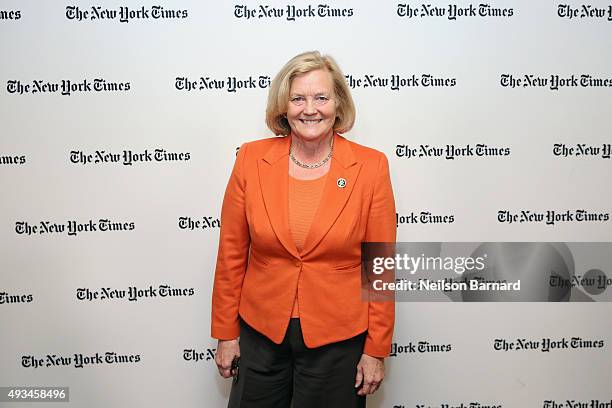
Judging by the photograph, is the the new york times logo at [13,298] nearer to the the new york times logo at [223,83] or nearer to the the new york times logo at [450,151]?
the the new york times logo at [223,83]

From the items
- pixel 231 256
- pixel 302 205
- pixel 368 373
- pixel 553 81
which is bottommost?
pixel 368 373

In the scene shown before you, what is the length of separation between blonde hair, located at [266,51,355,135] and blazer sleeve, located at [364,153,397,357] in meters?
0.18

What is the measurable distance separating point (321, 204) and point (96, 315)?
1172mm

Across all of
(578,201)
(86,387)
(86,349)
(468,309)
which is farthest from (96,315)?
(578,201)

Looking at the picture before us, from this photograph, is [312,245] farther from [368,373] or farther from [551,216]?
[551,216]

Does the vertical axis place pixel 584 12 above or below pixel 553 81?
above

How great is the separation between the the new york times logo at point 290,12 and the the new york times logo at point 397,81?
24cm

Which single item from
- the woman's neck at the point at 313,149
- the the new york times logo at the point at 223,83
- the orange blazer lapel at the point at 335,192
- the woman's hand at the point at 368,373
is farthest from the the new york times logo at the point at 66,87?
the woman's hand at the point at 368,373

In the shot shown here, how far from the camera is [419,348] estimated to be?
221cm

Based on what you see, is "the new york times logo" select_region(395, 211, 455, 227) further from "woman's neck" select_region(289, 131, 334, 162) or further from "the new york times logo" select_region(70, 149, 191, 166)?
"the new york times logo" select_region(70, 149, 191, 166)

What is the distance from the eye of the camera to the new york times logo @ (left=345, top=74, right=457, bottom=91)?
2051mm

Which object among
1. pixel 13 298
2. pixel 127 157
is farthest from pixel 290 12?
pixel 13 298

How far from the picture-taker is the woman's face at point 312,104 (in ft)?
5.06

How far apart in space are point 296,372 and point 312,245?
411 millimetres
